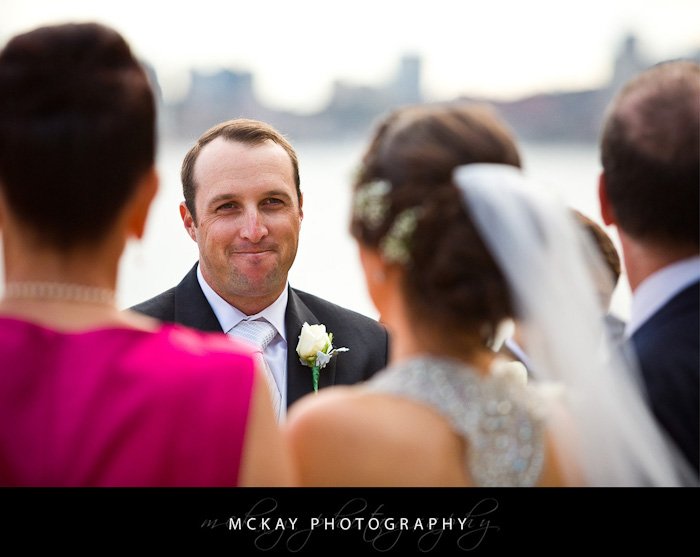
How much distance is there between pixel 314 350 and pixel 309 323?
31 centimetres

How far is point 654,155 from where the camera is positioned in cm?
204

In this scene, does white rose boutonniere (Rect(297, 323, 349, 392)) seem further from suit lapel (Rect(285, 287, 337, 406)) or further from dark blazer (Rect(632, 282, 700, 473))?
dark blazer (Rect(632, 282, 700, 473))

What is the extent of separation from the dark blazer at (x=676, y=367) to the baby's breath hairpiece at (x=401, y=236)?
0.66 meters

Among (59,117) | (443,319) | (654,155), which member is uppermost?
(59,117)

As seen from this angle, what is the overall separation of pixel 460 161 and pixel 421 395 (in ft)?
1.60

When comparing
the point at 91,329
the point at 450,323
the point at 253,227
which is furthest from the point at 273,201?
the point at 91,329

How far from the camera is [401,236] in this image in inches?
70.0

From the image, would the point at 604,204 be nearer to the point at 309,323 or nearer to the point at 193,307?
the point at 309,323
